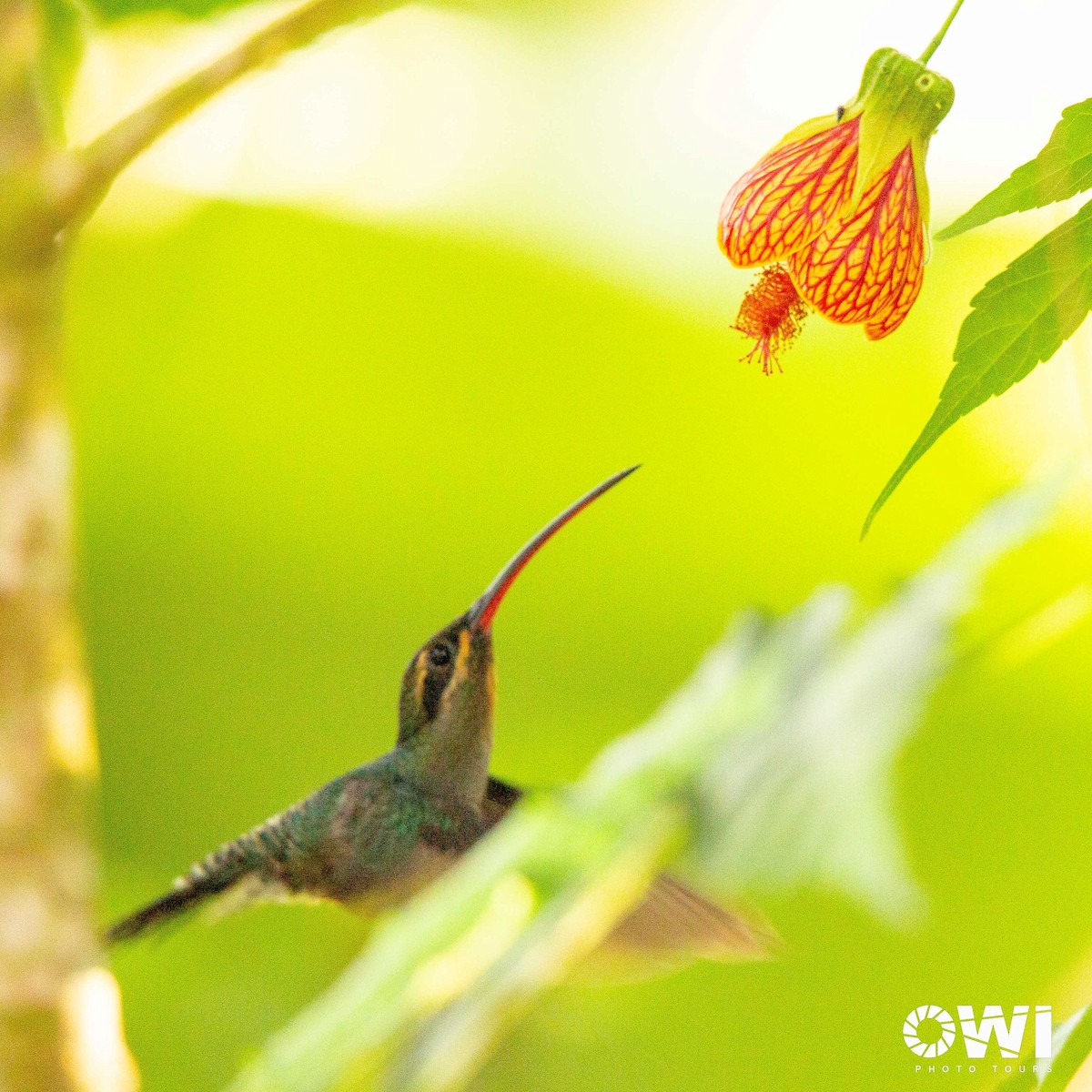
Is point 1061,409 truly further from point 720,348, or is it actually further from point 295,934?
point 295,934

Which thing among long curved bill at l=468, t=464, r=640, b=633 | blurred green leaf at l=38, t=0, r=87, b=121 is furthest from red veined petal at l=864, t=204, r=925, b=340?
blurred green leaf at l=38, t=0, r=87, b=121

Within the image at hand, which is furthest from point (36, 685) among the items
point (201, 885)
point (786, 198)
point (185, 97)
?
point (786, 198)

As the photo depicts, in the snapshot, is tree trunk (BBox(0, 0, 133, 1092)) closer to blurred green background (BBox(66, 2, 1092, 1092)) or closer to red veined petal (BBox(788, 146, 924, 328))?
blurred green background (BBox(66, 2, 1092, 1092))

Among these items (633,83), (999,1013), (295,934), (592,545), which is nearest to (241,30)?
(633,83)

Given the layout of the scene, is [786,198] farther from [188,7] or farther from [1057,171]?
[188,7]

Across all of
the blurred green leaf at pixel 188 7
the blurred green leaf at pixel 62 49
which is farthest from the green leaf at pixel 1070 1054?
the blurred green leaf at pixel 62 49

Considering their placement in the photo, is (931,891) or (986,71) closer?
(986,71)

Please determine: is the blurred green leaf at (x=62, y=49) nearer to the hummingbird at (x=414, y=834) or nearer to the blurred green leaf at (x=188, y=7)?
the blurred green leaf at (x=188, y=7)
